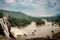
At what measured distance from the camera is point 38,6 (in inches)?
117

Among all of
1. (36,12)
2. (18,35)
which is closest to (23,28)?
(18,35)

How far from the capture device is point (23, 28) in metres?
2.89

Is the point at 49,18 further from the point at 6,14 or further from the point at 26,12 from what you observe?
the point at 6,14

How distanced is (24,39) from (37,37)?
21 cm

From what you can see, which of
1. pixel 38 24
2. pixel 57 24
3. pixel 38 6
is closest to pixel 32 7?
pixel 38 6

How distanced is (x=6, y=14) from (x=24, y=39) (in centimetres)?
48

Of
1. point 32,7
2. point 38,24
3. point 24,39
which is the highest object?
point 32,7

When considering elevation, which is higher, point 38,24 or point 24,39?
point 38,24

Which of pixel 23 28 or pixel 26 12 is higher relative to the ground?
pixel 26 12

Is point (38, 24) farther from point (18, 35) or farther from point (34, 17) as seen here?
point (18, 35)

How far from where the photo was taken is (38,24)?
293 cm

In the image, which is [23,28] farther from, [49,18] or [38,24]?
[49,18]

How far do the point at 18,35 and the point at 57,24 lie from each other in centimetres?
65

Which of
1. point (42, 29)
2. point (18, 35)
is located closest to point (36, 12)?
point (42, 29)
